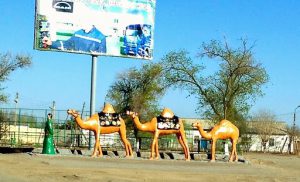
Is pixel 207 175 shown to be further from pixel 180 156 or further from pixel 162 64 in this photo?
pixel 162 64

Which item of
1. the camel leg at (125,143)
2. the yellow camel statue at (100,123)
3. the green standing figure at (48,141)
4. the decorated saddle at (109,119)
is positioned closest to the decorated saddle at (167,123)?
the camel leg at (125,143)

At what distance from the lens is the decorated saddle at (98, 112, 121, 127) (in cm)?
3086

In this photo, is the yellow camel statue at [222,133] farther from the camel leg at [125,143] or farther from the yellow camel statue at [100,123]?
the yellow camel statue at [100,123]

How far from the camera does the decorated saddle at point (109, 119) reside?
3086 centimetres

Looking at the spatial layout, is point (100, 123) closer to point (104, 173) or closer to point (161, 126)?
point (161, 126)

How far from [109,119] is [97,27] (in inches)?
258

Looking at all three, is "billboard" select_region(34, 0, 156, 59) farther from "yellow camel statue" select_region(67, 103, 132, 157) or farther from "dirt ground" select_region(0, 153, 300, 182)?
"dirt ground" select_region(0, 153, 300, 182)

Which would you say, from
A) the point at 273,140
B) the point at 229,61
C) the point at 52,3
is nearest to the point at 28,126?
the point at 52,3

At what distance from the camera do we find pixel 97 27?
114ft

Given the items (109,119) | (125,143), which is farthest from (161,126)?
(109,119)

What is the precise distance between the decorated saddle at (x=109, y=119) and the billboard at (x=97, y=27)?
5.47 meters

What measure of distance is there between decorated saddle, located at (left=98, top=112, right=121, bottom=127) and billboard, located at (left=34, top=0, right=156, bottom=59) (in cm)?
547

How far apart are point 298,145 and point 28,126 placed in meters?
42.9

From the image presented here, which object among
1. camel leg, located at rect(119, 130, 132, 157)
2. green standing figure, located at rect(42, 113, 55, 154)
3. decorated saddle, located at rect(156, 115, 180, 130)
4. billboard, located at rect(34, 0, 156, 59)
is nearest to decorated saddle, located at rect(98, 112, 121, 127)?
camel leg, located at rect(119, 130, 132, 157)
